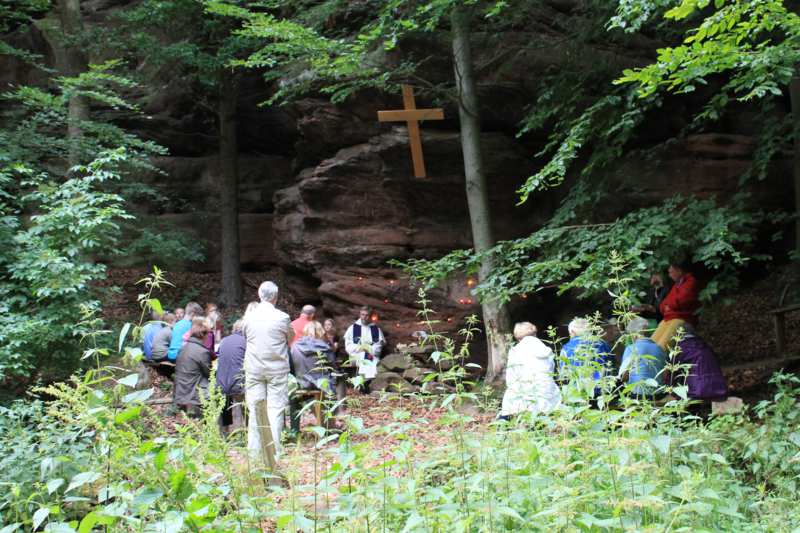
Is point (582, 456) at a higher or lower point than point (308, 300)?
lower

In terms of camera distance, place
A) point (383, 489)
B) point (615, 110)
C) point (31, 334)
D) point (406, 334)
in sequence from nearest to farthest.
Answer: point (383, 489) → point (31, 334) → point (615, 110) → point (406, 334)

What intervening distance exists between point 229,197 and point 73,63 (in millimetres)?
4487

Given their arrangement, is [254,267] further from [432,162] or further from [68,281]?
[68,281]

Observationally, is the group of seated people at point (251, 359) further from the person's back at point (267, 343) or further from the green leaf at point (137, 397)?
the green leaf at point (137, 397)

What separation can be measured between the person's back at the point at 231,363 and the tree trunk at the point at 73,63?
18.2 ft

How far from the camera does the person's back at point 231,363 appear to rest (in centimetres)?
793

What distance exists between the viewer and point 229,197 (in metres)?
17.3

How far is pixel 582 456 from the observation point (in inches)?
143

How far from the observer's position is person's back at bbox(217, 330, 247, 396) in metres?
7.93

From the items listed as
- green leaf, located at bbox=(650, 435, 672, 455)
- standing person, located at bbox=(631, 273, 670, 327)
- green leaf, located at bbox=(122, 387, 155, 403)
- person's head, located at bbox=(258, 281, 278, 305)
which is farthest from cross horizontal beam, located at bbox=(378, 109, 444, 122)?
green leaf, located at bbox=(122, 387, 155, 403)

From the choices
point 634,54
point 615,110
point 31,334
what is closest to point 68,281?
point 31,334

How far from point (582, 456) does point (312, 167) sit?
12915mm

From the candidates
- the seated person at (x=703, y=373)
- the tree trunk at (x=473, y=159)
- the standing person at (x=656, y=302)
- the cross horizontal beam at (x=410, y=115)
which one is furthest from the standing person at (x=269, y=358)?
the cross horizontal beam at (x=410, y=115)

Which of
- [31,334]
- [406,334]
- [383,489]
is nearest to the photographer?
[383,489]
